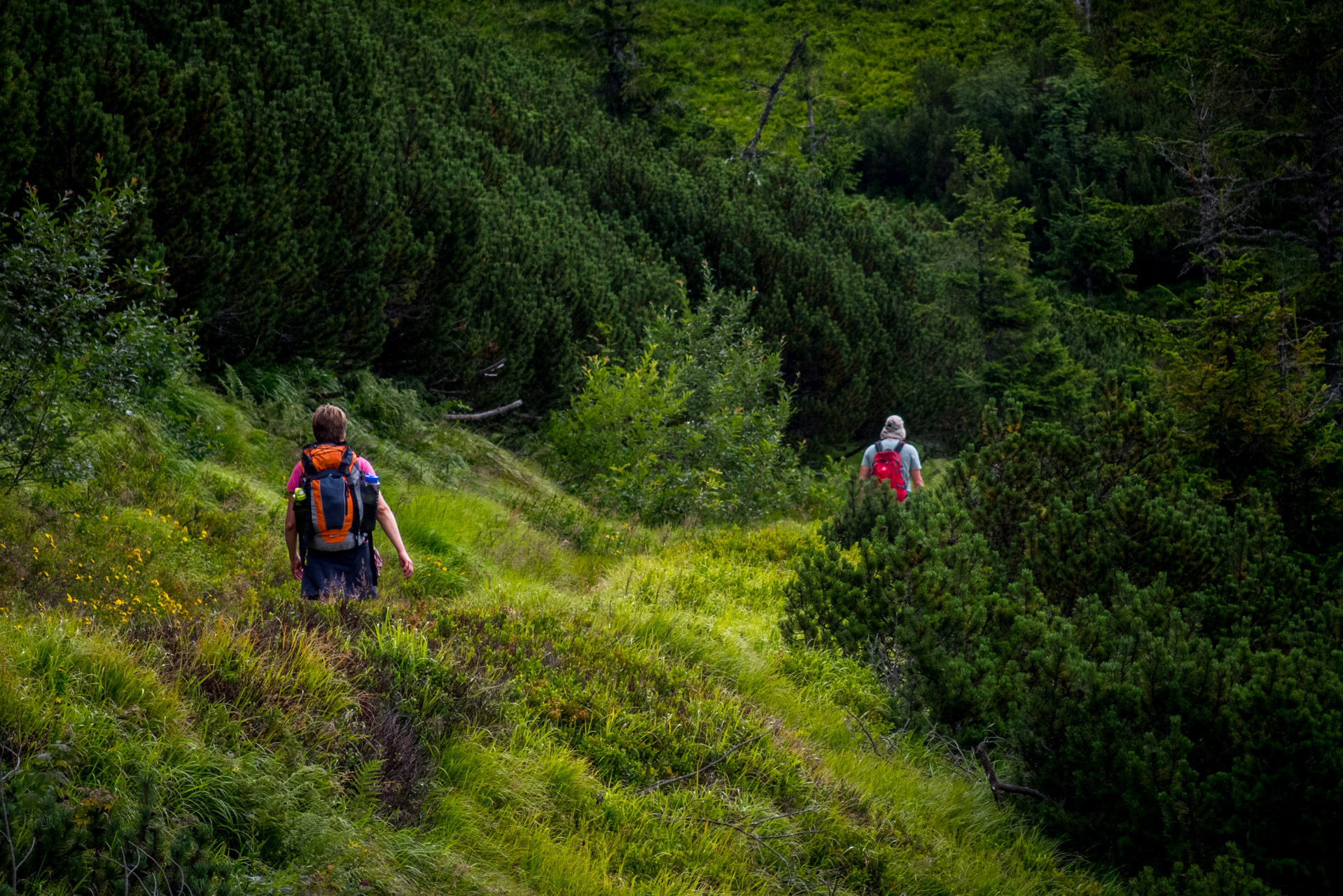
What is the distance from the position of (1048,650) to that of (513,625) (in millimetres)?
2624

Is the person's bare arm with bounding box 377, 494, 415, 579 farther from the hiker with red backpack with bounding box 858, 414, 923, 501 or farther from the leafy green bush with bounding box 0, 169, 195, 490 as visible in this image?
the hiker with red backpack with bounding box 858, 414, 923, 501

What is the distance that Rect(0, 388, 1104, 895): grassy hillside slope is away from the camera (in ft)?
9.49

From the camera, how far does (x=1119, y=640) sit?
4.81 metres

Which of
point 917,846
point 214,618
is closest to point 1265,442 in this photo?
point 917,846

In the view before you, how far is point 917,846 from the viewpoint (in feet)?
13.7

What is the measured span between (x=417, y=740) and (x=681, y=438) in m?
8.65

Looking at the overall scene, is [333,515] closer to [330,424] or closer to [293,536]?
[293,536]

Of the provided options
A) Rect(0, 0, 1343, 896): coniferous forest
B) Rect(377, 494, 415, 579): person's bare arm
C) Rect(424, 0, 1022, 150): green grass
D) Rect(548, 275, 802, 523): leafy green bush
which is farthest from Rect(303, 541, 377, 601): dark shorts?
Rect(424, 0, 1022, 150): green grass

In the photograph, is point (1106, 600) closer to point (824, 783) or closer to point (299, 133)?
point (824, 783)

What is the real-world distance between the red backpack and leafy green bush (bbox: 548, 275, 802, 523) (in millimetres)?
2331

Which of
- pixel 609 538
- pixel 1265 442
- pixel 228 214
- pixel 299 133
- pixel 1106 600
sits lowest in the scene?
pixel 609 538

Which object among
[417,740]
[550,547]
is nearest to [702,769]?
[417,740]

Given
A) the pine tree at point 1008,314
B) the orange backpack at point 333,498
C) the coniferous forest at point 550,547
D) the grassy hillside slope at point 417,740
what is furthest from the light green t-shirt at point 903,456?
the pine tree at point 1008,314

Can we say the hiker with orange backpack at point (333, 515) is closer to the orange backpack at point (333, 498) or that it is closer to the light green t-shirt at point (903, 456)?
the orange backpack at point (333, 498)
